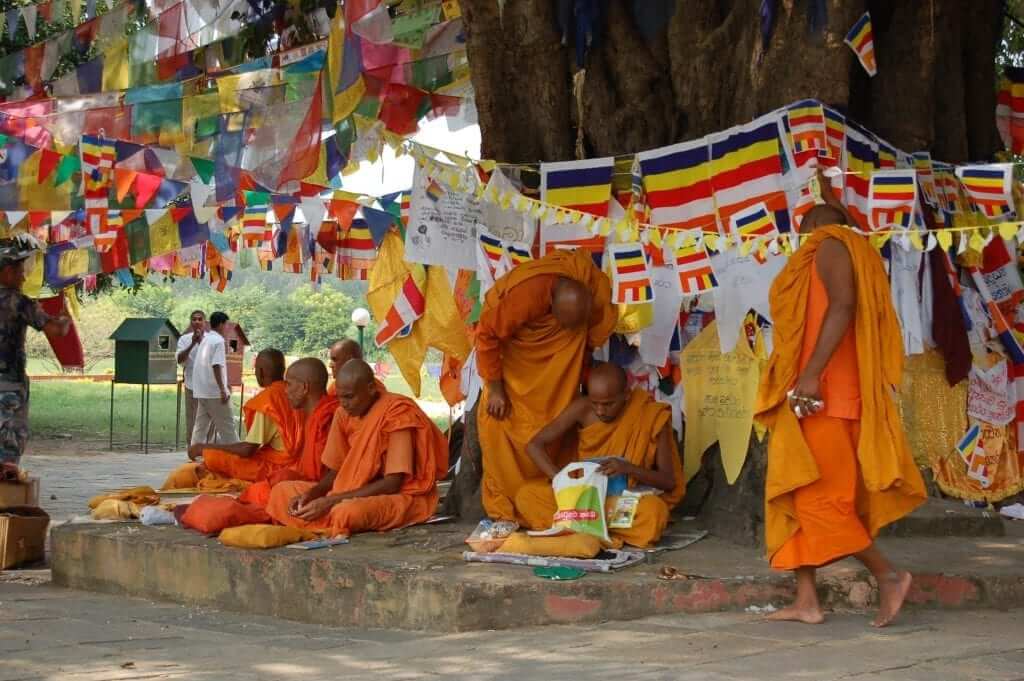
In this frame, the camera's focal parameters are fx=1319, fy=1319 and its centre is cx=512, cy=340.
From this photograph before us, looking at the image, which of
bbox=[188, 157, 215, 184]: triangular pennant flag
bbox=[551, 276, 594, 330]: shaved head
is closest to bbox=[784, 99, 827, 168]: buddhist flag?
bbox=[551, 276, 594, 330]: shaved head

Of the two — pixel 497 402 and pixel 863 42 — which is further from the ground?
pixel 863 42

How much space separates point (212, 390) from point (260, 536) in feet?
27.3

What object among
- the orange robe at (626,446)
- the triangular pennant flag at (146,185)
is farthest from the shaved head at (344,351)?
the triangular pennant flag at (146,185)

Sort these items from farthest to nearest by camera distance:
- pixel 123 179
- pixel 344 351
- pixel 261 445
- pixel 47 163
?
1. pixel 47 163
2. pixel 123 179
3. pixel 344 351
4. pixel 261 445

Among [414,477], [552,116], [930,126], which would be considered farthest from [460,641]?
[930,126]

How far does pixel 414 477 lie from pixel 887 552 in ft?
8.82

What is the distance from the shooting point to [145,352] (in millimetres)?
17953

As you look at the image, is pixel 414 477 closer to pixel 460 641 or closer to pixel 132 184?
pixel 460 641

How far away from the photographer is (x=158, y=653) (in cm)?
562

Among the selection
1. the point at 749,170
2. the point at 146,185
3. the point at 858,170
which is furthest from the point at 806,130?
the point at 146,185

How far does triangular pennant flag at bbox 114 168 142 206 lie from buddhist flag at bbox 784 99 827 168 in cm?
722

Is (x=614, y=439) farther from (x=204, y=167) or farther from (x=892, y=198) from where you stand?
(x=204, y=167)

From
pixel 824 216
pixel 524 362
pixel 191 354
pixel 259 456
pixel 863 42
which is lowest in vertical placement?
pixel 259 456

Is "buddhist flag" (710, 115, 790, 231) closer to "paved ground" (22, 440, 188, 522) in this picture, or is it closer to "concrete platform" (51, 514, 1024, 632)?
"concrete platform" (51, 514, 1024, 632)
